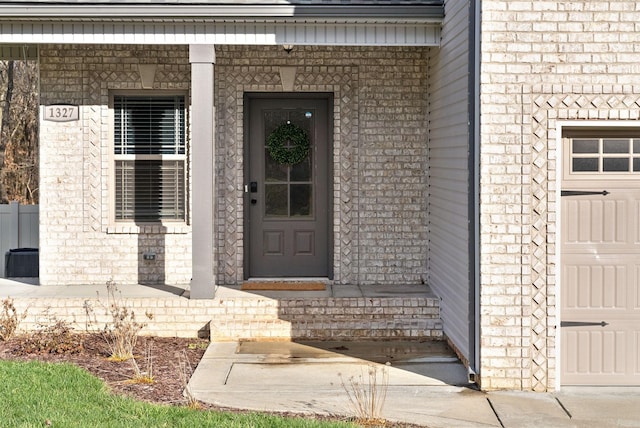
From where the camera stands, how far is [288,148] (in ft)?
39.0

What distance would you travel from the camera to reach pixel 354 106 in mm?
11750

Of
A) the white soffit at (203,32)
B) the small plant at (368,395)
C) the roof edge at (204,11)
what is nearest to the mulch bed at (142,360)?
the small plant at (368,395)

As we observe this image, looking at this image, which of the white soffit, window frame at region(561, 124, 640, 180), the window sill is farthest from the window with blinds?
window frame at region(561, 124, 640, 180)

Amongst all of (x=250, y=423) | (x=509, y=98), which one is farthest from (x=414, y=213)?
(x=250, y=423)

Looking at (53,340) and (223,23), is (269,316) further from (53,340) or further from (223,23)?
(223,23)

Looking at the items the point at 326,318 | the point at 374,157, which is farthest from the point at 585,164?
the point at 374,157

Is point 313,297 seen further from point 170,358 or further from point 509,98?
point 509,98

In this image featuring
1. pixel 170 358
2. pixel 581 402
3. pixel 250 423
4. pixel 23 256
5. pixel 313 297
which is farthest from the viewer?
pixel 23 256

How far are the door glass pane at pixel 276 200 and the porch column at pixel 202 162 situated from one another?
5.44 feet

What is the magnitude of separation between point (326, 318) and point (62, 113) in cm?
440

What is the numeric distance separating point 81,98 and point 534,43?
619cm

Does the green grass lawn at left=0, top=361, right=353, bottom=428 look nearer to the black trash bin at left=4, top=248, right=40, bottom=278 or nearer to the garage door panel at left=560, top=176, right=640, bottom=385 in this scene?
the garage door panel at left=560, top=176, right=640, bottom=385

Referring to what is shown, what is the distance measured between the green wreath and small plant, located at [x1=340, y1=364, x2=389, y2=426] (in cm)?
369

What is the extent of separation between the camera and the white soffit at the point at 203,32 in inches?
402
